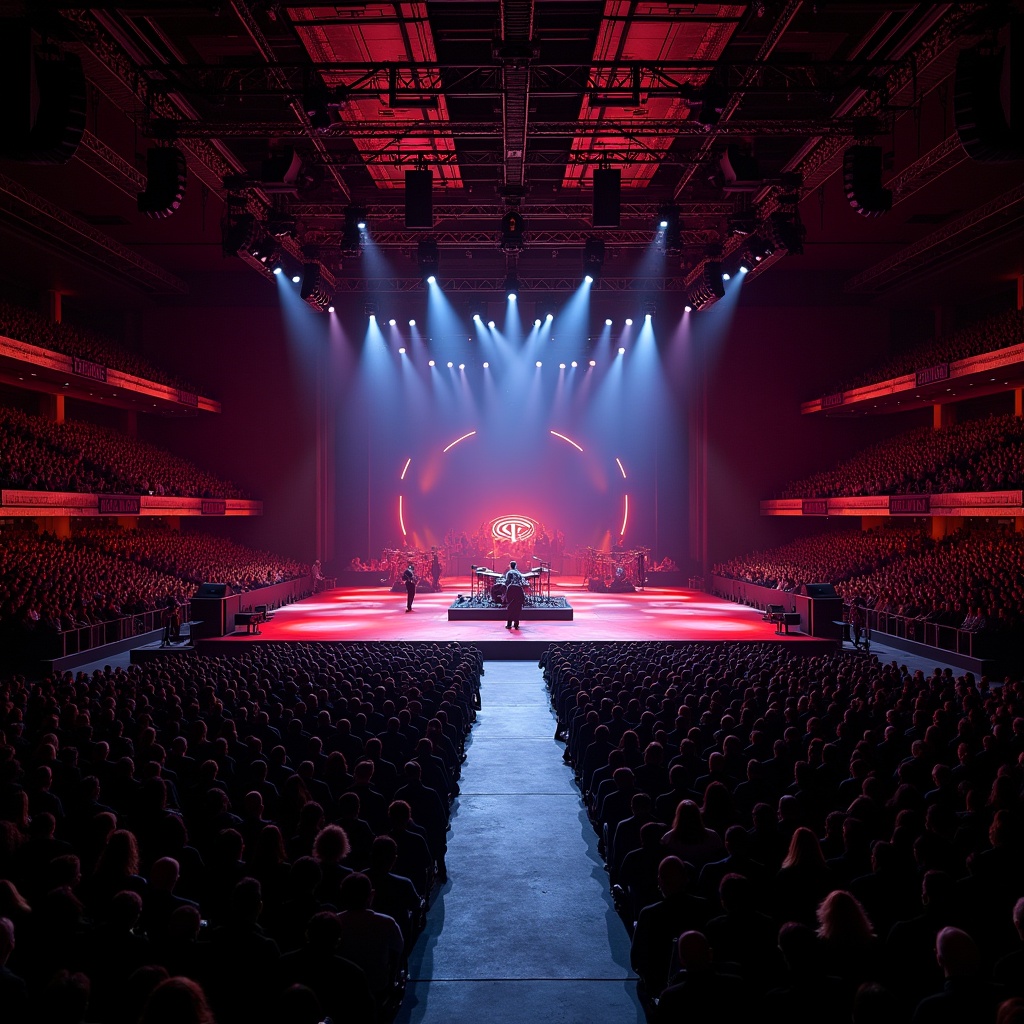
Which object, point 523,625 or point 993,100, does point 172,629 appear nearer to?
point 523,625

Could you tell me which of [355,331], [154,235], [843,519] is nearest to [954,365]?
[843,519]

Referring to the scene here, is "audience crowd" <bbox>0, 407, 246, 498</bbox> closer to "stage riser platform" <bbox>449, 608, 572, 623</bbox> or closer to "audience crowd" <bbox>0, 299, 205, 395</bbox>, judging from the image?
"audience crowd" <bbox>0, 299, 205, 395</bbox>

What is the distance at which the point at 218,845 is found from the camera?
541 centimetres

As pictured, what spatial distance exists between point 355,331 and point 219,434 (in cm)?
665

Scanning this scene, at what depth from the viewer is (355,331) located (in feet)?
117

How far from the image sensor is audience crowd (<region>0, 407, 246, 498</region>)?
77.8 ft

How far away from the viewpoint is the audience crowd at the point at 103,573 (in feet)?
58.9

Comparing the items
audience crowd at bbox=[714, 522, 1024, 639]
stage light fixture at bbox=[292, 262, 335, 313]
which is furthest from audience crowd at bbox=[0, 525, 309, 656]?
audience crowd at bbox=[714, 522, 1024, 639]

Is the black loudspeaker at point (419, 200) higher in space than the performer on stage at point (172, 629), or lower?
higher

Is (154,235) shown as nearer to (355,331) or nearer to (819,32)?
(355,331)

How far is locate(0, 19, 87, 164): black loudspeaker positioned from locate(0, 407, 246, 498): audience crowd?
44.9 feet

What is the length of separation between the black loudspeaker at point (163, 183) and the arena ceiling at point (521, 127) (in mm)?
737

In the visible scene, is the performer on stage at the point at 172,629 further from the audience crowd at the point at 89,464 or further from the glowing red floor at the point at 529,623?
the audience crowd at the point at 89,464

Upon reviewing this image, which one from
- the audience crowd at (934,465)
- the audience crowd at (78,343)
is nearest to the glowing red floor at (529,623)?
the audience crowd at (934,465)
